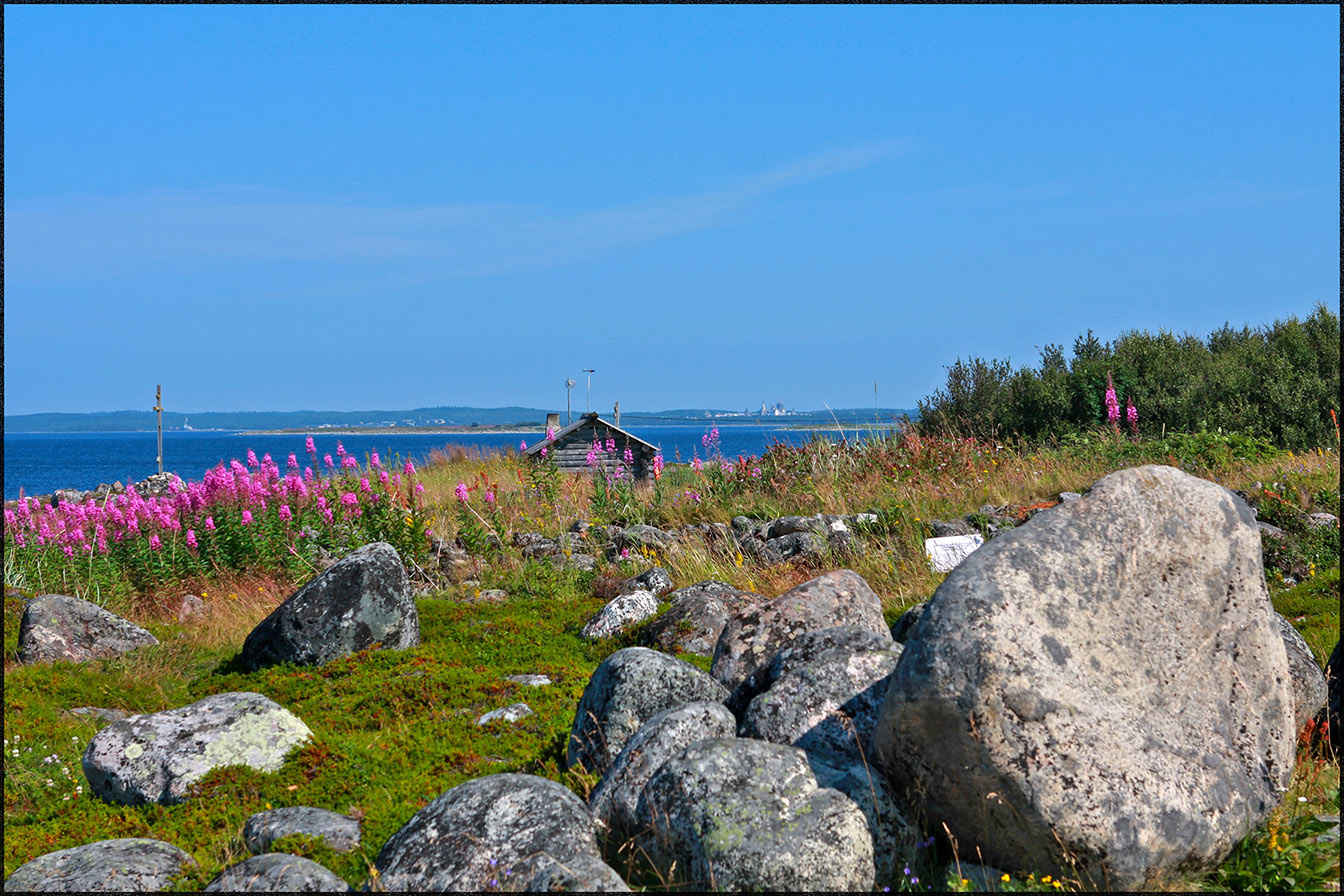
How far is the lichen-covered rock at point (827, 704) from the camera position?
501 centimetres

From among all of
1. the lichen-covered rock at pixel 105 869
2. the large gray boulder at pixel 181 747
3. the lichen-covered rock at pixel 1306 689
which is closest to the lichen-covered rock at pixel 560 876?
the lichen-covered rock at pixel 105 869

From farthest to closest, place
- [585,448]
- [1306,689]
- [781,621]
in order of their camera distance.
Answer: [585,448] → [781,621] → [1306,689]

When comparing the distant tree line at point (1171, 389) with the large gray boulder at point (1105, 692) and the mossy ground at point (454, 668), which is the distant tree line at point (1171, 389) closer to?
the mossy ground at point (454, 668)

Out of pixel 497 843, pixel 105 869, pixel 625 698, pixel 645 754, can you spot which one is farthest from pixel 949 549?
pixel 105 869

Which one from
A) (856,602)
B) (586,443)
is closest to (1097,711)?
(856,602)

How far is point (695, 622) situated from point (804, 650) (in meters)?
3.05

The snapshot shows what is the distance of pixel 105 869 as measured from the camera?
4688 mm

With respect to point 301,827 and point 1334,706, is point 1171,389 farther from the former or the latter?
point 301,827

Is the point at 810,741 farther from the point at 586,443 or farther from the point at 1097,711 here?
the point at 586,443

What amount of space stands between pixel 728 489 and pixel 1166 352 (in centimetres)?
1305

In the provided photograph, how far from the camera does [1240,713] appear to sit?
4.72 metres

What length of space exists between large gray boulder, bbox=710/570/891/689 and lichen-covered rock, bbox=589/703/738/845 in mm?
1561

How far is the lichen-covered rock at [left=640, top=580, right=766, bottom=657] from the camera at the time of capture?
330 inches

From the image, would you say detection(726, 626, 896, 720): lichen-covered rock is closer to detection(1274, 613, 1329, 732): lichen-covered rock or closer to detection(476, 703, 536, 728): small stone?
detection(476, 703, 536, 728): small stone
